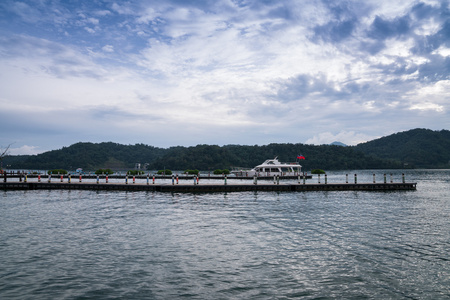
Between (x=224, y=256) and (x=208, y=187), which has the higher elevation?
(x=208, y=187)

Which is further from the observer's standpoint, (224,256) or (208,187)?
(208,187)

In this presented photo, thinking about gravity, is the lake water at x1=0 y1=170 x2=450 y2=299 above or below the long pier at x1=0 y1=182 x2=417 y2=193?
below

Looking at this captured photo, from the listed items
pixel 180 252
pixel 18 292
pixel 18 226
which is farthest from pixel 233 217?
pixel 18 292

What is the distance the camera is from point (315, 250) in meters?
16.6

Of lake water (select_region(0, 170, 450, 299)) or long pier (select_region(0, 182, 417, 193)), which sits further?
long pier (select_region(0, 182, 417, 193))

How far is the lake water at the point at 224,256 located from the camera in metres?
11.7

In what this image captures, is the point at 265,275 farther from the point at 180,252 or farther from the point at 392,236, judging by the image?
the point at 392,236

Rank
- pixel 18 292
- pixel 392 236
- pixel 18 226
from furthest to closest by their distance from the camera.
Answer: pixel 18 226 < pixel 392 236 < pixel 18 292

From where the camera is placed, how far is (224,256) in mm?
15617

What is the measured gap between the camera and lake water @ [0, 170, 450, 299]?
38.3 ft

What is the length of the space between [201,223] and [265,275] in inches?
441

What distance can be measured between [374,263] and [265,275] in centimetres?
501

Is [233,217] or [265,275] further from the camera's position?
[233,217]

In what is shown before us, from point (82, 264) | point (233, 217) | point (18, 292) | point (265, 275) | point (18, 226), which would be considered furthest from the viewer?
point (233, 217)
